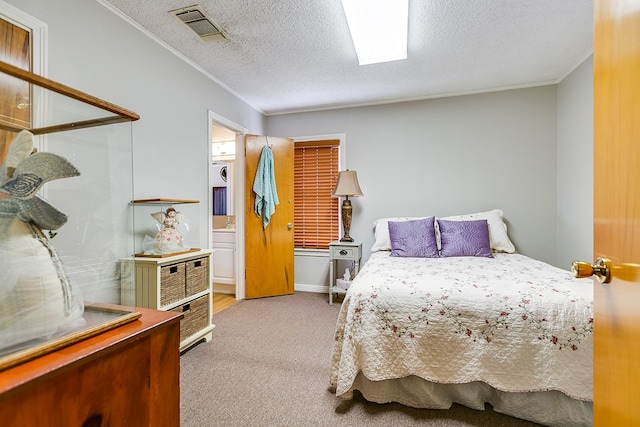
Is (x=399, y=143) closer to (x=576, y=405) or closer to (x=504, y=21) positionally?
(x=504, y=21)

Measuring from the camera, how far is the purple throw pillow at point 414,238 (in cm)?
293

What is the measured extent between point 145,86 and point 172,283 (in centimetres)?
156

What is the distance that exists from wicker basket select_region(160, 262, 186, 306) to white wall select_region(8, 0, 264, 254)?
62 cm

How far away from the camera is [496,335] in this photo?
5.12 ft

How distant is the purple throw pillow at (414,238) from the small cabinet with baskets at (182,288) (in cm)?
178

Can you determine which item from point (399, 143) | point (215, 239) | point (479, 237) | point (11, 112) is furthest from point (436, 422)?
point (215, 239)

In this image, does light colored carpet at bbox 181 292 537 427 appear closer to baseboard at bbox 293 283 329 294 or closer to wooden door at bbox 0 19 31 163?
baseboard at bbox 293 283 329 294

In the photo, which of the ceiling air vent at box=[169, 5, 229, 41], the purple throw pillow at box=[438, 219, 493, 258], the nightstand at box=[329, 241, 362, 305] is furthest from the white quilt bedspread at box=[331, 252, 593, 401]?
the ceiling air vent at box=[169, 5, 229, 41]

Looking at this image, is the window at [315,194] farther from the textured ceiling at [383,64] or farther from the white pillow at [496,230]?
the white pillow at [496,230]

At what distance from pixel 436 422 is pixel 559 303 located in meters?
0.88

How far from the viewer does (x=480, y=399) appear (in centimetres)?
166

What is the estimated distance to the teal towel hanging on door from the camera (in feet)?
12.1

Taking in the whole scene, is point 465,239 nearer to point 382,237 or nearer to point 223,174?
point 382,237

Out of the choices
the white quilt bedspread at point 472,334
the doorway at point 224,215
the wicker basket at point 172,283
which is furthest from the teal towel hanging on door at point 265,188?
the white quilt bedspread at point 472,334
